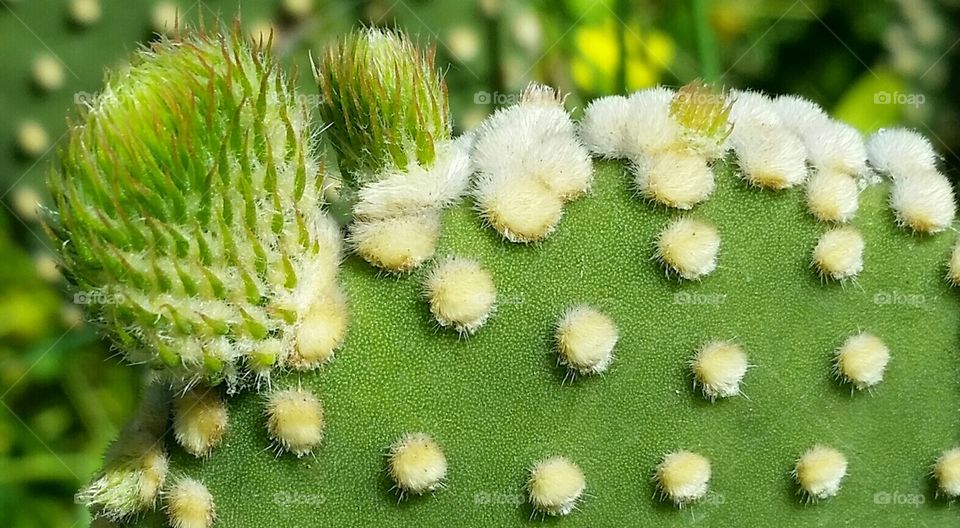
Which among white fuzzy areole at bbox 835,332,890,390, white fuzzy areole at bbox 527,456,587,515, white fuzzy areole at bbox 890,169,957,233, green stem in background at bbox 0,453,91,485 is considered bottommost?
green stem in background at bbox 0,453,91,485

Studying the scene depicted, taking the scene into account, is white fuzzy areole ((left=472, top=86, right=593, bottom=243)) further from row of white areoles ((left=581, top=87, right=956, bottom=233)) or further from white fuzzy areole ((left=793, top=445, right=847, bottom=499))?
white fuzzy areole ((left=793, top=445, right=847, bottom=499))

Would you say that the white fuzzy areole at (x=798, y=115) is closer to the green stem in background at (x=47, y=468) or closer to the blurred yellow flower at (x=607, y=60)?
the blurred yellow flower at (x=607, y=60)

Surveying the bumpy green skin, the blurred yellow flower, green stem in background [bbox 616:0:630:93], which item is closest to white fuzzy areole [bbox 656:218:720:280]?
the bumpy green skin

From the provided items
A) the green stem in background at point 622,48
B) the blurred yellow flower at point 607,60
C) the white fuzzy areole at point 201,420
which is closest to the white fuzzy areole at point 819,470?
the white fuzzy areole at point 201,420

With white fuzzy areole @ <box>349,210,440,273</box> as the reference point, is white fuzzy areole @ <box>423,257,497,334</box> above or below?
below

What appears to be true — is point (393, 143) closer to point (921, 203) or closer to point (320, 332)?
point (320, 332)

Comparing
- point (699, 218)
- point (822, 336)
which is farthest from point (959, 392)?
point (699, 218)

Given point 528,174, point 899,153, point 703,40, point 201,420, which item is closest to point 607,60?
point 703,40

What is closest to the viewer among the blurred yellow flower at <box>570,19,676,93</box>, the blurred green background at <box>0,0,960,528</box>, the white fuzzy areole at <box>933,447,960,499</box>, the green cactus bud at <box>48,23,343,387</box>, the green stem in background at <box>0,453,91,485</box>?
the green cactus bud at <box>48,23,343,387</box>
